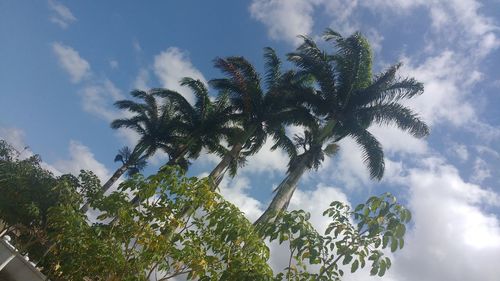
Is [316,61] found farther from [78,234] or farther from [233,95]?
[78,234]

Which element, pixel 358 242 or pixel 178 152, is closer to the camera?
pixel 358 242

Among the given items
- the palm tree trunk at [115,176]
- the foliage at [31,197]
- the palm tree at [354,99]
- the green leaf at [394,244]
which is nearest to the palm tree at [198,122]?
the palm tree trunk at [115,176]

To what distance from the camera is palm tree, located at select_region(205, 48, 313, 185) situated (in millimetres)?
21891

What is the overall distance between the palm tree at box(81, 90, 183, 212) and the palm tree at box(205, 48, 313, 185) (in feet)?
22.2

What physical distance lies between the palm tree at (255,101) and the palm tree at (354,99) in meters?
1.62

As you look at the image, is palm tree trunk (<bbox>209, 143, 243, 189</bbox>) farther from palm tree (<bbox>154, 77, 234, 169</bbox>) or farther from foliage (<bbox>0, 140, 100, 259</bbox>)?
foliage (<bbox>0, 140, 100, 259</bbox>)

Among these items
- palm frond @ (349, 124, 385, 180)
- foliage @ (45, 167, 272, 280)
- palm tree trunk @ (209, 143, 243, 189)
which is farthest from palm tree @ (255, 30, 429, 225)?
foliage @ (45, 167, 272, 280)

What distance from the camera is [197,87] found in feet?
91.4

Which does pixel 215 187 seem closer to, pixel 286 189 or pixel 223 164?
pixel 286 189

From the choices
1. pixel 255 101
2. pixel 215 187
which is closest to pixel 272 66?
pixel 255 101

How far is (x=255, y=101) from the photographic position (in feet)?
77.0

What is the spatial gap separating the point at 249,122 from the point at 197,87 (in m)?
5.85

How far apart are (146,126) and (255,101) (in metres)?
10.8

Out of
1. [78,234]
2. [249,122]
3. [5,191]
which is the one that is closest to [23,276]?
[5,191]
